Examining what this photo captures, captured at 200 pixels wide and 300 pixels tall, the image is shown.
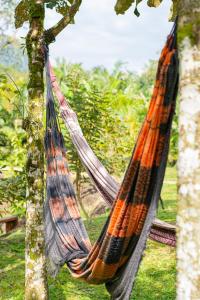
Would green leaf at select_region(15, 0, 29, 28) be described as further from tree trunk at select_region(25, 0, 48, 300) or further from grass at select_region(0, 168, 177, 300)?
grass at select_region(0, 168, 177, 300)

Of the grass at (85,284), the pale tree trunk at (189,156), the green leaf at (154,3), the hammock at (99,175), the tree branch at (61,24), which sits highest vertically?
the green leaf at (154,3)

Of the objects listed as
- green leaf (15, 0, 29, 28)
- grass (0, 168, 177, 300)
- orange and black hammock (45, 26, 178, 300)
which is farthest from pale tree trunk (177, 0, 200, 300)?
grass (0, 168, 177, 300)

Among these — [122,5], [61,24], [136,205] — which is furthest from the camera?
[61,24]

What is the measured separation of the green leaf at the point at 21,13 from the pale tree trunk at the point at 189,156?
152 centimetres

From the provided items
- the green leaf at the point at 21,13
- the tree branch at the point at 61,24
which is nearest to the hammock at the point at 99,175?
the tree branch at the point at 61,24

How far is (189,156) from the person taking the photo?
120cm

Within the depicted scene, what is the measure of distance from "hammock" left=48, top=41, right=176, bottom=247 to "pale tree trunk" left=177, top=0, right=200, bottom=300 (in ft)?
3.23

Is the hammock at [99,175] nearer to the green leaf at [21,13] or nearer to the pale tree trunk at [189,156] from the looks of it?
the green leaf at [21,13]

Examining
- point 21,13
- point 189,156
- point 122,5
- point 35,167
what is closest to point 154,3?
point 122,5

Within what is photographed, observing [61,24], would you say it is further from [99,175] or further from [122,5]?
[99,175]

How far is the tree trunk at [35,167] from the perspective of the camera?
2459mm

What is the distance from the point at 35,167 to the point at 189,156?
1.43 meters

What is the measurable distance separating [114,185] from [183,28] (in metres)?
1.34

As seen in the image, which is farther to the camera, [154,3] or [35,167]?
[35,167]
